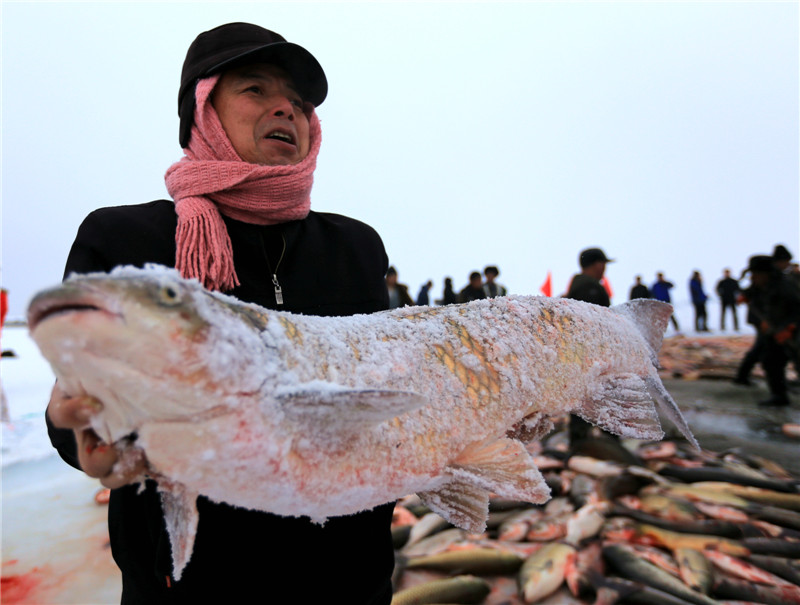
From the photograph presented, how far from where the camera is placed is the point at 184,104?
1509 millimetres

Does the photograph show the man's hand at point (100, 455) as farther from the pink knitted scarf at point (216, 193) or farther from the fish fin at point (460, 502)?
the fish fin at point (460, 502)

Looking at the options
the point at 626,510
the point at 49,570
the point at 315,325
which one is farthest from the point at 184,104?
the point at 626,510

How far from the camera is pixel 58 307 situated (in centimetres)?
71

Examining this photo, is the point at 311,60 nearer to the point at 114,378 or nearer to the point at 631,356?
the point at 114,378

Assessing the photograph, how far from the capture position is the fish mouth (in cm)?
69

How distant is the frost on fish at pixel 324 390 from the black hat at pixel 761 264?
18.9 feet

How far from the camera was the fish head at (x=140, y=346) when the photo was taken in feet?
2.32

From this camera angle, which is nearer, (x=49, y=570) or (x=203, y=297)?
(x=203, y=297)

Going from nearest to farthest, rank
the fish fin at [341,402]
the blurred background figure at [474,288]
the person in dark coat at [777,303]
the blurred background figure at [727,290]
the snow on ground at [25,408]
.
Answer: the fish fin at [341,402], the snow on ground at [25,408], the person in dark coat at [777,303], the blurred background figure at [474,288], the blurred background figure at [727,290]

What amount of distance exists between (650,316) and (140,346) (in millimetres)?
1861

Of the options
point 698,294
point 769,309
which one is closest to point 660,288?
point 698,294

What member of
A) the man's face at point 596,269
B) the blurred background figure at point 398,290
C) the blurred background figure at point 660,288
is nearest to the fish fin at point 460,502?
the man's face at point 596,269

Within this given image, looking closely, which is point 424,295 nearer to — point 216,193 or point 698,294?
point 216,193

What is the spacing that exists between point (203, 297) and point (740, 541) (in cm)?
369
